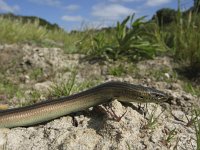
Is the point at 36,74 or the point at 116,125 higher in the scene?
the point at 36,74

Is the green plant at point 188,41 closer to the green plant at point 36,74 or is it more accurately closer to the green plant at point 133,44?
the green plant at point 133,44

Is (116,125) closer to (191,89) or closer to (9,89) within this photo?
(191,89)

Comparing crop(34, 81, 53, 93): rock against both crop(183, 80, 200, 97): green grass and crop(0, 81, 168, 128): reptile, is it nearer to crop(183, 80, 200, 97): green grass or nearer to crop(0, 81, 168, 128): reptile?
crop(0, 81, 168, 128): reptile

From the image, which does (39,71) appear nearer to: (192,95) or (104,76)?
(104,76)

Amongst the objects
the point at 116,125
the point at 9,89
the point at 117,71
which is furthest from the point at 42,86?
the point at 116,125

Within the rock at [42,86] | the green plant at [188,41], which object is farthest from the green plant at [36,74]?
the green plant at [188,41]

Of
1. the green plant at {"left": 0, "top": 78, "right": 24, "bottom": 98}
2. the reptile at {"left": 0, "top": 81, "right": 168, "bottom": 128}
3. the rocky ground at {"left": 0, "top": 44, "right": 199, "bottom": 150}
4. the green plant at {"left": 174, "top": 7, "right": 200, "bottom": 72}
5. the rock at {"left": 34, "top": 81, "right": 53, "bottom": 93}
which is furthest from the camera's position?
the green plant at {"left": 174, "top": 7, "right": 200, "bottom": 72}

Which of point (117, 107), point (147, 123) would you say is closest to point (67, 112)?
point (117, 107)

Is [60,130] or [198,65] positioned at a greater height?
[198,65]

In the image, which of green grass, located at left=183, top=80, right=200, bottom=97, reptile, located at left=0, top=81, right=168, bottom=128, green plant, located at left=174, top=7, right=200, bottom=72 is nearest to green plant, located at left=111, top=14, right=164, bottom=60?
green plant, located at left=174, top=7, right=200, bottom=72
